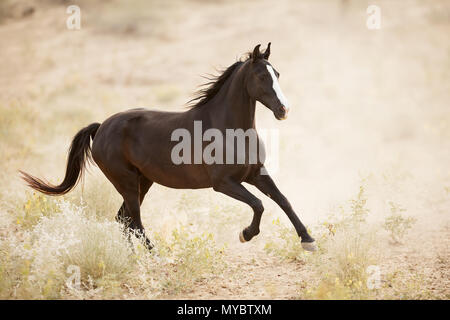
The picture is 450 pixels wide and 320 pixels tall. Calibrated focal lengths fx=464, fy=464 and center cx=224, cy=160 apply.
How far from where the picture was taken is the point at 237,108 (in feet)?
16.2

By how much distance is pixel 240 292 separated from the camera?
4.71 m

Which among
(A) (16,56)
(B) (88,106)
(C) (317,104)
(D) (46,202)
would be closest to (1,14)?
(A) (16,56)

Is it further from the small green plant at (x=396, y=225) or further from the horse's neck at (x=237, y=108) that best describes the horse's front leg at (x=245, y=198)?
the small green plant at (x=396, y=225)

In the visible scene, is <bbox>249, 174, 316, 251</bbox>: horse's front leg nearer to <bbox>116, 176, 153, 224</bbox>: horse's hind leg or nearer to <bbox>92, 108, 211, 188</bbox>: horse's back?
<bbox>92, 108, 211, 188</bbox>: horse's back

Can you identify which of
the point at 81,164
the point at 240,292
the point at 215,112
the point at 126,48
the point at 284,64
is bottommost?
the point at 240,292

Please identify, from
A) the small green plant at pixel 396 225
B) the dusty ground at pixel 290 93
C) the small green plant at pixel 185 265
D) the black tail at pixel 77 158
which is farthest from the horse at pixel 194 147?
the small green plant at pixel 396 225

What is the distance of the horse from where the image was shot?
4734 millimetres

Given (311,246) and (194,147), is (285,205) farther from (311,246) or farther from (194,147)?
(194,147)

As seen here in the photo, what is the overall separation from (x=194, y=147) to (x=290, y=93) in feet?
40.6

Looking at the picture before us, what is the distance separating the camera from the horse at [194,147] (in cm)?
473

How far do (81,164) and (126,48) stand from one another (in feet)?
55.8

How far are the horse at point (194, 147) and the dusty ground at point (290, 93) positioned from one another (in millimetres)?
596

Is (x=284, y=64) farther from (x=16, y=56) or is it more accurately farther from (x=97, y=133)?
(x=97, y=133)

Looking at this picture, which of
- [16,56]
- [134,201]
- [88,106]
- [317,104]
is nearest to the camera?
[134,201]
